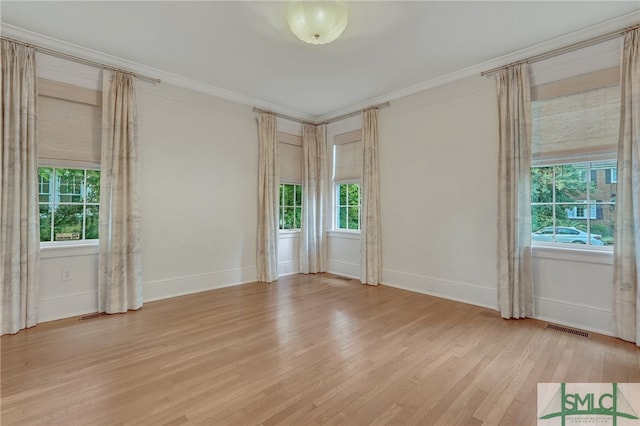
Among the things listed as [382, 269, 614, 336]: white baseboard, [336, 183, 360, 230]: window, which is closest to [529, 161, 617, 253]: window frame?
[382, 269, 614, 336]: white baseboard

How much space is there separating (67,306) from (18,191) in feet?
4.45

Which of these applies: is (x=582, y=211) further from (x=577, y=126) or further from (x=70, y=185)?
(x=70, y=185)

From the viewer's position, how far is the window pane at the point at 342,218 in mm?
5866

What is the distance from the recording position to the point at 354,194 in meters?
5.73


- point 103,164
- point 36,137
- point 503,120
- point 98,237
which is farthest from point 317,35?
point 98,237

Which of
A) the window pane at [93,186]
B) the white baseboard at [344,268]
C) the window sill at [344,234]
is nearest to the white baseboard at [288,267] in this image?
the white baseboard at [344,268]

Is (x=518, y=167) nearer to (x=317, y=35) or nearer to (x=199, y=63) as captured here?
(x=317, y=35)

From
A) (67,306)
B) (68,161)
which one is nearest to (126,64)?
(68,161)

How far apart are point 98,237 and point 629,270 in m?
5.70

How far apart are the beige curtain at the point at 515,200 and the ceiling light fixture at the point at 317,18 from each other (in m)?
2.23

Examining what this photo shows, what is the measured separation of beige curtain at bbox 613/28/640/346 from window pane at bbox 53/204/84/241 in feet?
19.0

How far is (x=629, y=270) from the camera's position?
2.80 m

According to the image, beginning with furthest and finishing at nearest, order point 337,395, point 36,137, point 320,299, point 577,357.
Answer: point 320,299 < point 36,137 < point 577,357 < point 337,395

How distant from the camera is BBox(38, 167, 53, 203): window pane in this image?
3395 mm
